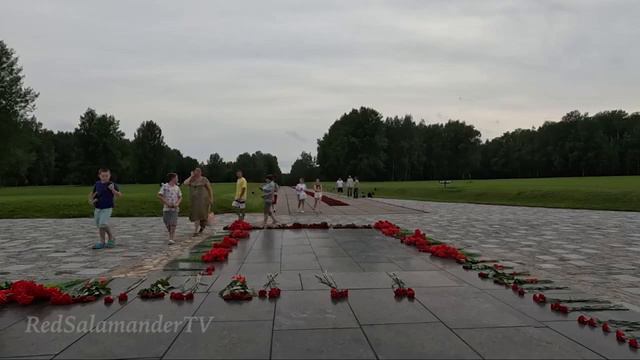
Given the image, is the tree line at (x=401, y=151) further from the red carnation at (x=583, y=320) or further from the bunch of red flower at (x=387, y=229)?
the red carnation at (x=583, y=320)

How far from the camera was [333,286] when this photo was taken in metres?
6.40

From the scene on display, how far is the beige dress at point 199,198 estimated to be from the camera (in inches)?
531

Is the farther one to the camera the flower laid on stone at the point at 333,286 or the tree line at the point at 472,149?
the tree line at the point at 472,149

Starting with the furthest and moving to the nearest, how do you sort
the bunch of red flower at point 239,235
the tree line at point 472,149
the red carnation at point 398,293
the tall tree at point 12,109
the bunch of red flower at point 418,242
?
the tree line at point 472,149 < the tall tree at point 12,109 < the bunch of red flower at point 239,235 < the bunch of red flower at point 418,242 < the red carnation at point 398,293

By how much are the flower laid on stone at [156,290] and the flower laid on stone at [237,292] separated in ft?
2.61

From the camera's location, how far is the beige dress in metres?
13.5

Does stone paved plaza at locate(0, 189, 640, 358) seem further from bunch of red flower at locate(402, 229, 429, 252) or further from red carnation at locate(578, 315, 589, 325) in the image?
bunch of red flower at locate(402, 229, 429, 252)

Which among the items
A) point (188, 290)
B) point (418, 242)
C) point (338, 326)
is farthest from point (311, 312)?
point (418, 242)

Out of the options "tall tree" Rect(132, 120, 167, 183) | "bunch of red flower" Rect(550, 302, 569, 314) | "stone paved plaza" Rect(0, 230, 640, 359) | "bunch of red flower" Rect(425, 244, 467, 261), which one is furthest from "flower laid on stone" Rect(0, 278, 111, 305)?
A: "tall tree" Rect(132, 120, 167, 183)

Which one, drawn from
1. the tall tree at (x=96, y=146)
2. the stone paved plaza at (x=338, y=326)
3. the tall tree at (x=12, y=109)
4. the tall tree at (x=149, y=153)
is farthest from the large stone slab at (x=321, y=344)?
the tall tree at (x=149, y=153)

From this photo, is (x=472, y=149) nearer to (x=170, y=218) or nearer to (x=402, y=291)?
(x=170, y=218)

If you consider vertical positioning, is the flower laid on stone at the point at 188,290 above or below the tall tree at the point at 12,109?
below

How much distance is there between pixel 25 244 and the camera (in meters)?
11.6

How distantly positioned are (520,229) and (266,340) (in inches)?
507
